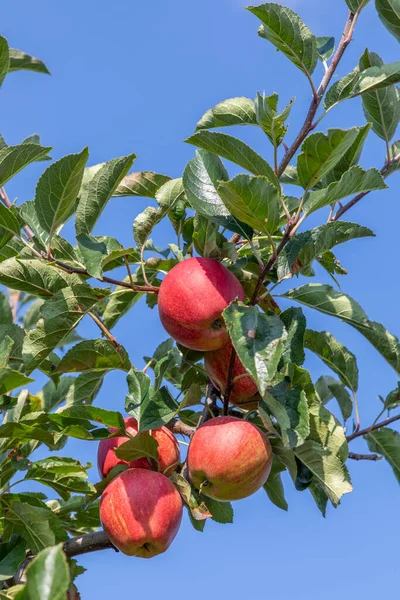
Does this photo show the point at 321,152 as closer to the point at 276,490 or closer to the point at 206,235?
the point at 206,235

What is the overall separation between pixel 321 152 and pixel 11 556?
57.6 inches

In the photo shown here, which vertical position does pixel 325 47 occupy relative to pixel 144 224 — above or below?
above

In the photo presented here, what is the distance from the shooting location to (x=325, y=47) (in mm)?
2570

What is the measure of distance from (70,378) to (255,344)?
125cm

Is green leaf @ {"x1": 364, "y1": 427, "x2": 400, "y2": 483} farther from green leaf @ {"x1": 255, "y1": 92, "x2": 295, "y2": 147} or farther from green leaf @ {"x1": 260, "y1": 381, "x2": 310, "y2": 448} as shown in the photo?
green leaf @ {"x1": 255, "y1": 92, "x2": 295, "y2": 147}

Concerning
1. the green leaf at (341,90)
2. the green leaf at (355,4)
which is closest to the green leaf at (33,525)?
the green leaf at (341,90)

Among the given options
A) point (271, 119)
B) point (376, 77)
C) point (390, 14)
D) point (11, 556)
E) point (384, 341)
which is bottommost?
point (11, 556)

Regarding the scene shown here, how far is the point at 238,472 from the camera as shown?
2090 millimetres

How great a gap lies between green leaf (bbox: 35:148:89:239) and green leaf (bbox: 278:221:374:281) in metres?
0.60

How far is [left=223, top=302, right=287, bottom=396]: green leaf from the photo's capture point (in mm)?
1836

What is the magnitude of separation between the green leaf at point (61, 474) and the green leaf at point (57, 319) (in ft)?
1.07

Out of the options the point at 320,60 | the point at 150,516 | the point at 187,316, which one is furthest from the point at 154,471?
the point at 320,60

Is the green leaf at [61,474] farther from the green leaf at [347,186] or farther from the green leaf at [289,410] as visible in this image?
the green leaf at [347,186]

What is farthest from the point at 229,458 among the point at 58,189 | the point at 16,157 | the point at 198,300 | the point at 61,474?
the point at 16,157
